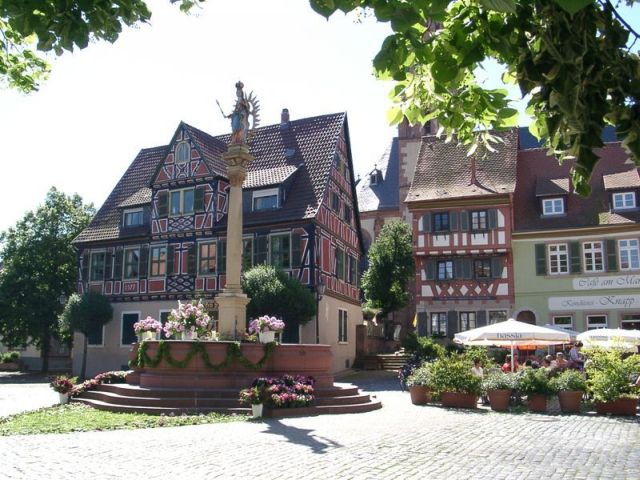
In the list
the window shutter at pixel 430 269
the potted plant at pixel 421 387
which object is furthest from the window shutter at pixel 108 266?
the potted plant at pixel 421 387

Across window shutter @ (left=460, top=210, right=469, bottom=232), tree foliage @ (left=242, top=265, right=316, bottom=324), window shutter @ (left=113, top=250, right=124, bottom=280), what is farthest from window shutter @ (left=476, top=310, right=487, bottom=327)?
window shutter @ (left=113, top=250, right=124, bottom=280)

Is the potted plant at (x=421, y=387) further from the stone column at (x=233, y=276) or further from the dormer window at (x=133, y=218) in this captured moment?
the dormer window at (x=133, y=218)

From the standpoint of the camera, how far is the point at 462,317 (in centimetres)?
3481

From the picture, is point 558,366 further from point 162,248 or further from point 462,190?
point 162,248

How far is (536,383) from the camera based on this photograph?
16625mm

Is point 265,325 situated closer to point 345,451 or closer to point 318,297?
point 345,451

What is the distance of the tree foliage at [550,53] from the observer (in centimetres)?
287

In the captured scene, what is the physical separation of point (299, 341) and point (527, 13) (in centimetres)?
2781

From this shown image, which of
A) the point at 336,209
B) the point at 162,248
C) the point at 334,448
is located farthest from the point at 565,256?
the point at 334,448

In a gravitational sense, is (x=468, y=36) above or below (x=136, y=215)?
below

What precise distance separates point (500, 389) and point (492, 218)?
18.8 metres

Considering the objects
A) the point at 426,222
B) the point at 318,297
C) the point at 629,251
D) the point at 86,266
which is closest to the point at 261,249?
the point at 318,297

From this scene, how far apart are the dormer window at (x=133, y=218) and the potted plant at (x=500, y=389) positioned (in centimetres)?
2371

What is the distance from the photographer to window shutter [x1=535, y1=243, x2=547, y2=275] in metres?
33.8
